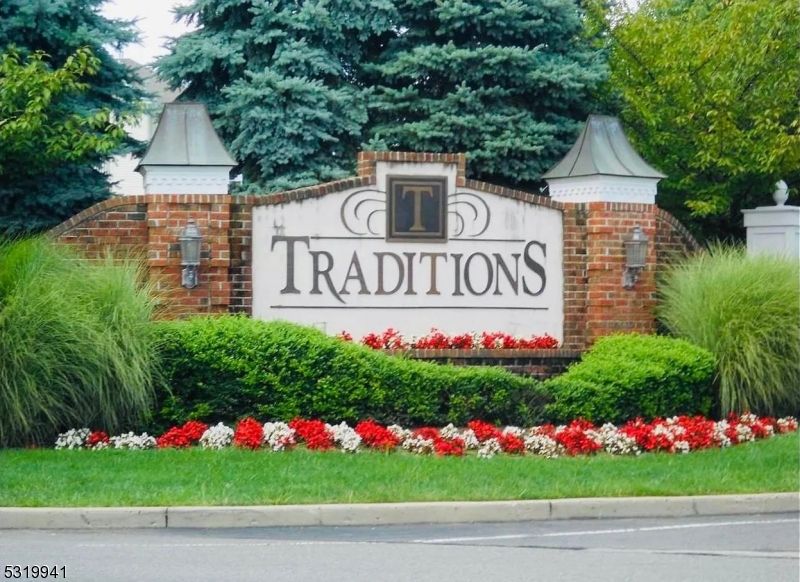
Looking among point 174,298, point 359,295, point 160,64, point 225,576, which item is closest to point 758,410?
point 359,295

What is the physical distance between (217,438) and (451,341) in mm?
3869

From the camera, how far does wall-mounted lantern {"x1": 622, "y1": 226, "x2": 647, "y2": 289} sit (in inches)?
619

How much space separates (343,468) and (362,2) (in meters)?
12.2

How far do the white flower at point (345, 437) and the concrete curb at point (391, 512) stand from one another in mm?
2621

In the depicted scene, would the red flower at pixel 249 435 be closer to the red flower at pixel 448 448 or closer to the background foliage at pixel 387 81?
Answer: the red flower at pixel 448 448

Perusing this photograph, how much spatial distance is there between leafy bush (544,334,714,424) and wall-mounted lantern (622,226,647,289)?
1.38 m

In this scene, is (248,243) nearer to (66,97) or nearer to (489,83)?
(66,97)

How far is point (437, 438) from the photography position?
12.5m

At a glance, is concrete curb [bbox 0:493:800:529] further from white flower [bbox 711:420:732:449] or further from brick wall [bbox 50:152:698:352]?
brick wall [bbox 50:152:698:352]

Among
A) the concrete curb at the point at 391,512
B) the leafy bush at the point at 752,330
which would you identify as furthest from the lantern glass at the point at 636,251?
the concrete curb at the point at 391,512

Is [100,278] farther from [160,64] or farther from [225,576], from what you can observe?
[160,64]

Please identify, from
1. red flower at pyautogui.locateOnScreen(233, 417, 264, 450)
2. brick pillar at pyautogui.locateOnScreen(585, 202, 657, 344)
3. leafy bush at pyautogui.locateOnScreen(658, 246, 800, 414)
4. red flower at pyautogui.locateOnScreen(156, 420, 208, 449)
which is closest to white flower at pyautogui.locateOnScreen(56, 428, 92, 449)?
red flower at pyautogui.locateOnScreen(156, 420, 208, 449)

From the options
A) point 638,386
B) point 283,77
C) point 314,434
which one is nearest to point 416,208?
point 638,386

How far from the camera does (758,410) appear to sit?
47.6 ft
